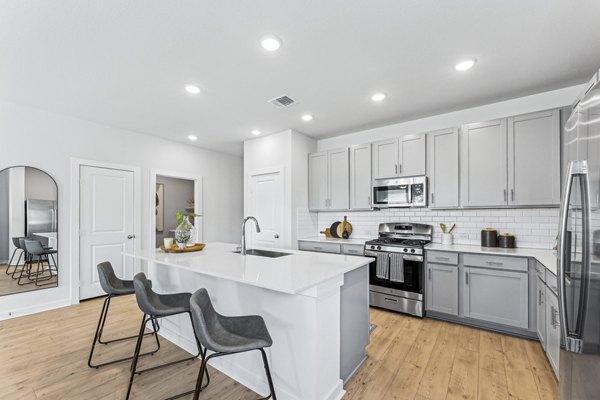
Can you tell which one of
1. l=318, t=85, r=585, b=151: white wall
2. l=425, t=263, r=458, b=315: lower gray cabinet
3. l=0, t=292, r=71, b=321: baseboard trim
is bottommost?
l=0, t=292, r=71, b=321: baseboard trim

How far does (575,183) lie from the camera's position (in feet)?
4.15

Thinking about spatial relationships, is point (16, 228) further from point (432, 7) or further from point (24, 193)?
point (432, 7)

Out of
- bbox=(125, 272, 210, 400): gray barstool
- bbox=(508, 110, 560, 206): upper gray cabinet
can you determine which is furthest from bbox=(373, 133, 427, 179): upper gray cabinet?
bbox=(125, 272, 210, 400): gray barstool

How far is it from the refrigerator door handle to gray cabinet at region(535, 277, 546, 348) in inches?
55.1

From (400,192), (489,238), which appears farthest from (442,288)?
(400,192)

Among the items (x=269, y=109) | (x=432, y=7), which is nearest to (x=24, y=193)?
(x=269, y=109)

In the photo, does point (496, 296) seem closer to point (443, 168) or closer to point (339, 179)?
point (443, 168)

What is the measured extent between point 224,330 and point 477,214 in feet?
11.2

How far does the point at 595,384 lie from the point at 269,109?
3551 mm

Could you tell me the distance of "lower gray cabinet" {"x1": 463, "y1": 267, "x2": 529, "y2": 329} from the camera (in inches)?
108

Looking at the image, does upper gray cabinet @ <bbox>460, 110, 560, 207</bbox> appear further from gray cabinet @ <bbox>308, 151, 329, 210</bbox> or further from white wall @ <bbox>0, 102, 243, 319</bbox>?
white wall @ <bbox>0, 102, 243, 319</bbox>

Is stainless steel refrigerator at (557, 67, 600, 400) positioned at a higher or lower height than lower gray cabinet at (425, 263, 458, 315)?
higher

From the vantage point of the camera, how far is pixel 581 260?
3.91 ft

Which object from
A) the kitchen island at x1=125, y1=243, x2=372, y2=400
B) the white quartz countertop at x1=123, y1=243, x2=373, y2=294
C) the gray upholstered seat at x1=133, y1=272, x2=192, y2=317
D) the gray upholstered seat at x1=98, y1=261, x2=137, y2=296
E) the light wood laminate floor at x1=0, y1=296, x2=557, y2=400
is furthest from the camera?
the gray upholstered seat at x1=98, y1=261, x2=137, y2=296
